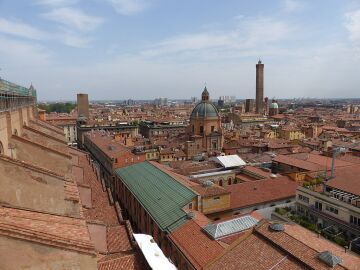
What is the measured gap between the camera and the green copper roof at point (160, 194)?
23812 mm

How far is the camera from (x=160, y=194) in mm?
27953

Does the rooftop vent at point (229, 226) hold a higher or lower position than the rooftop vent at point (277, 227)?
lower

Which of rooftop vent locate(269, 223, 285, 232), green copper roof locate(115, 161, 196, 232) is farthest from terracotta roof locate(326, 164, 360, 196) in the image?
green copper roof locate(115, 161, 196, 232)

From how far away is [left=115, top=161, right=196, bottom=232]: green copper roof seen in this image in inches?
938

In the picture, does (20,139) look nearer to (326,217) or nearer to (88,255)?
(88,255)

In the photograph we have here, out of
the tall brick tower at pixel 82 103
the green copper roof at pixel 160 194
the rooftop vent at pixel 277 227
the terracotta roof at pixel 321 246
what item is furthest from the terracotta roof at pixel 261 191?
the tall brick tower at pixel 82 103

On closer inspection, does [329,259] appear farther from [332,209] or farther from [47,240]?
[47,240]

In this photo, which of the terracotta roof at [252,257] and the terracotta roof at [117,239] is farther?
the terracotta roof at [252,257]

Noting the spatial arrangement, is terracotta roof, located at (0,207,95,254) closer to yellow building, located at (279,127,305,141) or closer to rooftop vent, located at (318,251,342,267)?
rooftop vent, located at (318,251,342,267)

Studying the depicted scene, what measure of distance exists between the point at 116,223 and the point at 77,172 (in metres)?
9.38

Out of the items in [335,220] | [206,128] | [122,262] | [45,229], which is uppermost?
[45,229]

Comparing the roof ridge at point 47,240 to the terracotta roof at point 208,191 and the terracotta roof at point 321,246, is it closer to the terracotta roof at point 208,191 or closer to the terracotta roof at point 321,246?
the terracotta roof at point 321,246

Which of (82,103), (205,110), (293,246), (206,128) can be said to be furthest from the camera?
(82,103)

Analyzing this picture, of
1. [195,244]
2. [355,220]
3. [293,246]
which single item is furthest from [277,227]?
[355,220]
